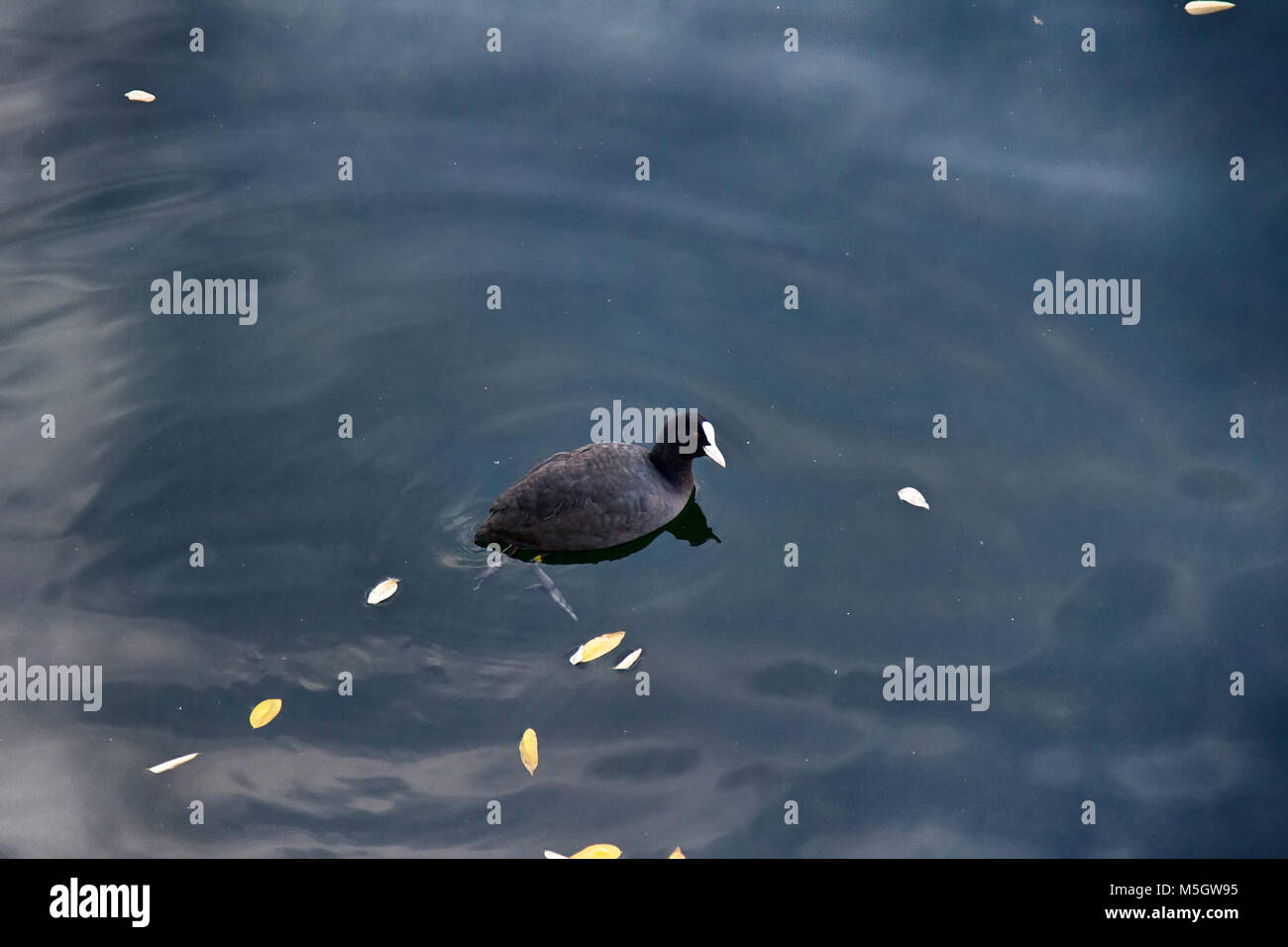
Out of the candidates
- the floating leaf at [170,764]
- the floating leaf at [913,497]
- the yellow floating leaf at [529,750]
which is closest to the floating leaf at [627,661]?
the yellow floating leaf at [529,750]

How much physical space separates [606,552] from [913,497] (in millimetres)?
2293

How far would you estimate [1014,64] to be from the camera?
431 inches

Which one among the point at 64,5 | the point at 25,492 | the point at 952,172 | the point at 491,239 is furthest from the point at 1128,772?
the point at 64,5

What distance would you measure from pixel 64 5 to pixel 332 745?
28.4 ft

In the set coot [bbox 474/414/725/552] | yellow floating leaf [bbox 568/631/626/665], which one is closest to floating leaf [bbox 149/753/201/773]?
coot [bbox 474/414/725/552]

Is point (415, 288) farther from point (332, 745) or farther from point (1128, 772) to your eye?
point (1128, 772)

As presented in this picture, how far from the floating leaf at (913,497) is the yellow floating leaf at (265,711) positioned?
4558 mm

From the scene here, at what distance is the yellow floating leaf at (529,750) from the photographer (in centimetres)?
699

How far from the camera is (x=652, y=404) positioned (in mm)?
8891

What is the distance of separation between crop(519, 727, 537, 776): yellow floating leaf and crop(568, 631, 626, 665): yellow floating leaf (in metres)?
0.56

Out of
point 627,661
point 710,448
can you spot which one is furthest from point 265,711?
point 710,448

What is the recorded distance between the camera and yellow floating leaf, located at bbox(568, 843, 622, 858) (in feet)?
21.7

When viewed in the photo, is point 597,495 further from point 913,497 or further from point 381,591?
point 913,497

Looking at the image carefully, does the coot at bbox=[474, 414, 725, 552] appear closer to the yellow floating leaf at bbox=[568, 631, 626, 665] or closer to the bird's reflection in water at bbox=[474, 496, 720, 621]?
the bird's reflection in water at bbox=[474, 496, 720, 621]
